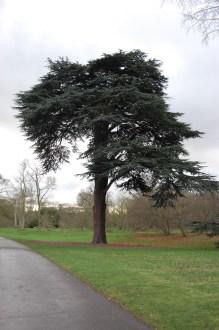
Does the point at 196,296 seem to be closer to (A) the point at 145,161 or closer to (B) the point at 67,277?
(B) the point at 67,277

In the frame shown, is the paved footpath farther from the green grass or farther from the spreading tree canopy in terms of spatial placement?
the green grass

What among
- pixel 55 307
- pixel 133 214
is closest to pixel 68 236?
pixel 133 214

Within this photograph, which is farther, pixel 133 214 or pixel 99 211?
pixel 133 214

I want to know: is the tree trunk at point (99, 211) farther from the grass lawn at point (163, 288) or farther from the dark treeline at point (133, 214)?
the grass lawn at point (163, 288)

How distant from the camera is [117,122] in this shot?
105 feet

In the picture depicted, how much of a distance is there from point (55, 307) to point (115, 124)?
23.8 meters

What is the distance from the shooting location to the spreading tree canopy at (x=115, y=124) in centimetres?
3070

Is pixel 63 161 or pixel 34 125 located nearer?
pixel 34 125

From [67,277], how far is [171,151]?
58.2ft

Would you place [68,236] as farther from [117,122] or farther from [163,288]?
[163,288]

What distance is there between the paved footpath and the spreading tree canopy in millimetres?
16473

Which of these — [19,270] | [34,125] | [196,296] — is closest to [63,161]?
[34,125]

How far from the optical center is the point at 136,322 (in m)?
8.38

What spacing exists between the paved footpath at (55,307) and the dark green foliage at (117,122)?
16410 millimetres
